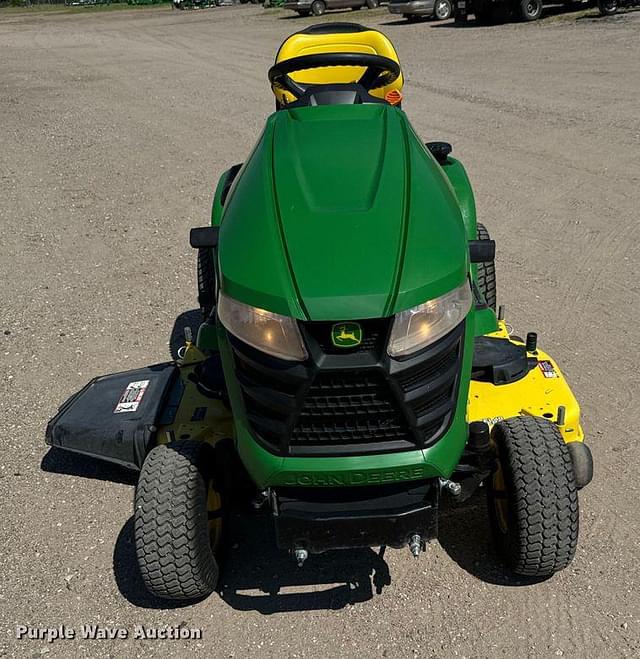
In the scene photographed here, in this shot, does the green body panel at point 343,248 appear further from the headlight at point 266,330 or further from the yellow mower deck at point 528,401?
the yellow mower deck at point 528,401

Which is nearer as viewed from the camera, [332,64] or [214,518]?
[214,518]

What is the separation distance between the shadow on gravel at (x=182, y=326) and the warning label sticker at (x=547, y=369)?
2284mm

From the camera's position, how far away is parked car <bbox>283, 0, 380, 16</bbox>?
2822 centimetres

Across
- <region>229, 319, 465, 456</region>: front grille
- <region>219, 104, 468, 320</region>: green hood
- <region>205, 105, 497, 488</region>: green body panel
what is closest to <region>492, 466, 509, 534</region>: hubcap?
<region>205, 105, 497, 488</region>: green body panel

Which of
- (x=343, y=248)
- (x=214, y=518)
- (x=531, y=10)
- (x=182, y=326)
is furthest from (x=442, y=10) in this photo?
(x=343, y=248)

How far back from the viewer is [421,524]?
2.75 meters

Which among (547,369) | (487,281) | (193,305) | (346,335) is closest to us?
(346,335)

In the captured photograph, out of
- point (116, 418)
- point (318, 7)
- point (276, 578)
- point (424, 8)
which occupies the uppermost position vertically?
point (116, 418)

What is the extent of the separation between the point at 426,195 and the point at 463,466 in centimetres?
98

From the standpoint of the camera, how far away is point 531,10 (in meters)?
20.6

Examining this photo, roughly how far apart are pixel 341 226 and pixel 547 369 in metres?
1.57

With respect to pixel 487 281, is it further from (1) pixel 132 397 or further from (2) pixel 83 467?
(2) pixel 83 467

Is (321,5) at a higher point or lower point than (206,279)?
lower

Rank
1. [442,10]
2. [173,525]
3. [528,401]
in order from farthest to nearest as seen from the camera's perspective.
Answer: [442,10] → [528,401] → [173,525]
